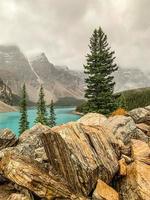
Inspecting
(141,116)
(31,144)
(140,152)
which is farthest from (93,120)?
(140,152)

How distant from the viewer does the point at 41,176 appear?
16562 millimetres

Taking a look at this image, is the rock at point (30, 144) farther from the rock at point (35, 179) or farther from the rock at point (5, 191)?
the rock at point (5, 191)

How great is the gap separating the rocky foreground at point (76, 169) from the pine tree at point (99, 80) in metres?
29.9

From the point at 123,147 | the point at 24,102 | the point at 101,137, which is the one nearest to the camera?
the point at 101,137

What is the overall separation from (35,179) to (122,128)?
9.33 m

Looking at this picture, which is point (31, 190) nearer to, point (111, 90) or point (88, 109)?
point (88, 109)

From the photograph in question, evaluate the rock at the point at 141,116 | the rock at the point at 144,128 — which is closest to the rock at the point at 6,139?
the rock at the point at 144,128

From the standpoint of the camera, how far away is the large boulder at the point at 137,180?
16034mm

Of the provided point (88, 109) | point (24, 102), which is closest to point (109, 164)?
point (88, 109)

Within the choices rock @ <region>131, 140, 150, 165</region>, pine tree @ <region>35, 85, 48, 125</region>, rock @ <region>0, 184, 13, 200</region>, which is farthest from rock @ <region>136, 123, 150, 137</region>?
pine tree @ <region>35, 85, 48, 125</region>

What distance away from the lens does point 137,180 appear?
16.6 meters

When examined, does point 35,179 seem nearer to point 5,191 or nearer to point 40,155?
point 5,191

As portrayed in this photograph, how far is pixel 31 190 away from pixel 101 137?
5559 mm

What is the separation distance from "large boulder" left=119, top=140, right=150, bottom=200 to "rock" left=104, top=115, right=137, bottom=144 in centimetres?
340
